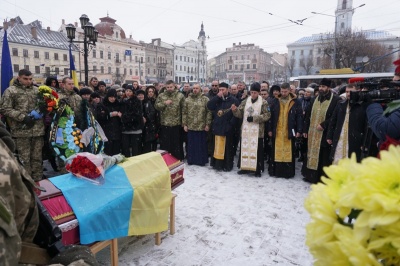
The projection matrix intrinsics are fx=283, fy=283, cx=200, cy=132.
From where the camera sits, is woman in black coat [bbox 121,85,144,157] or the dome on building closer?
woman in black coat [bbox 121,85,144,157]

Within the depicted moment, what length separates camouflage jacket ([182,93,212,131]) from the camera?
6.57 meters

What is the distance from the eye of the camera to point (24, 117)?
4699 millimetres

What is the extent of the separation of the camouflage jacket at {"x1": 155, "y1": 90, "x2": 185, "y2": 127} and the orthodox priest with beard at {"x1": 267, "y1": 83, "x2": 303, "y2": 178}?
7.08ft

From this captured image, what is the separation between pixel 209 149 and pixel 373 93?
5023 mm

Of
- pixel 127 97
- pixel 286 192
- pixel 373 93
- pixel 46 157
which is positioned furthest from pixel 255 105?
pixel 46 157

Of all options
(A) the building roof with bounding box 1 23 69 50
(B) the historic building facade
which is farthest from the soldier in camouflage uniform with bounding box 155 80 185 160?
(B) the historic building facade

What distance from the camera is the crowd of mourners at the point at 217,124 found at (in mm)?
4836

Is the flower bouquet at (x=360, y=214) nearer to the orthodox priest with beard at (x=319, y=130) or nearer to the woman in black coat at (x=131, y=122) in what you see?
the orthodox priest with beard at (x=319, y=130)

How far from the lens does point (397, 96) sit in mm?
2490

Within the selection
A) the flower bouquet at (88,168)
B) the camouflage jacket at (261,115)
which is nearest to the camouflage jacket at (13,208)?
the flower bouquet at (88,168)

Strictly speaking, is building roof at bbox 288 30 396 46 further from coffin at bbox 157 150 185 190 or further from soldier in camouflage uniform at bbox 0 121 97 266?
soldier in camouflage uniform at bbox 0 121 97 266

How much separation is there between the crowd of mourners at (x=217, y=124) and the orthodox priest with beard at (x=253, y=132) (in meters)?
0.02

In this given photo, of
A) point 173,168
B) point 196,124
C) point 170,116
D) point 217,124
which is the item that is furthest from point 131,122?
point 173,168

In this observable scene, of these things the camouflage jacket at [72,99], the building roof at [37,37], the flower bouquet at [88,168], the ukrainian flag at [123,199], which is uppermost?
the building roof at [37,37]
